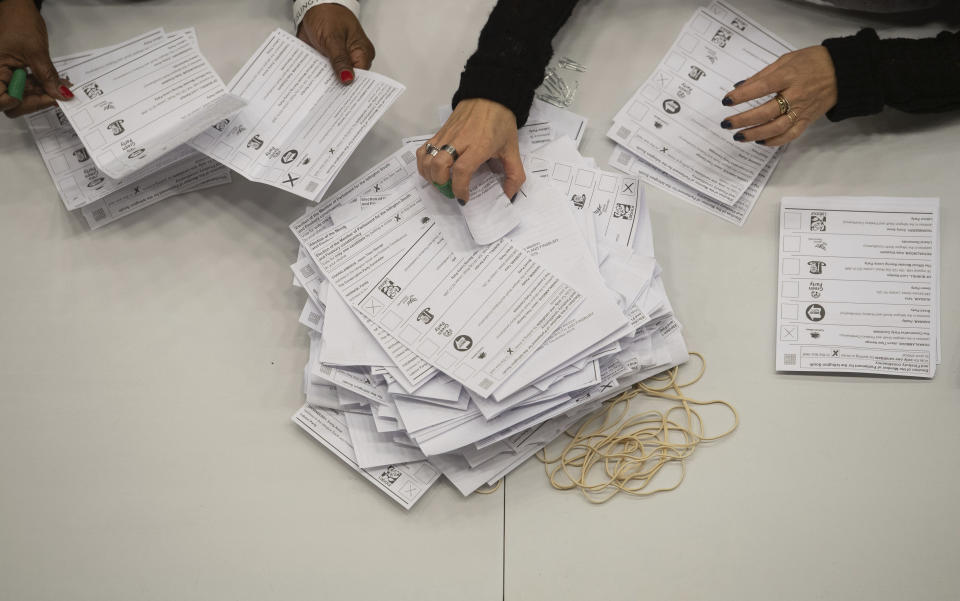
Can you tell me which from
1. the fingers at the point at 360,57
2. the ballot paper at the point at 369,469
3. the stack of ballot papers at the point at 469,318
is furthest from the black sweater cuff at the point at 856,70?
the ballot paper at the point at 369,469

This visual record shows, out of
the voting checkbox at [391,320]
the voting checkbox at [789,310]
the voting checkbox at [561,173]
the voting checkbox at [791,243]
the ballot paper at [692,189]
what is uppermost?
the voting checkbox at [561,173]

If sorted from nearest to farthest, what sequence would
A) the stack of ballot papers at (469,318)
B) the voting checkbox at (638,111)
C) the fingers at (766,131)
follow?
the stack of ballot papers at (469,318) → the fingers at (766,131) → the voting checkbox at (638,111)

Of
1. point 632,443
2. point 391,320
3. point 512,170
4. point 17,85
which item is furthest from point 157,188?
point 632,443

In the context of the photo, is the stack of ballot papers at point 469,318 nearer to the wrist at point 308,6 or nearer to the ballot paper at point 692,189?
the ballot paper at point 692,189

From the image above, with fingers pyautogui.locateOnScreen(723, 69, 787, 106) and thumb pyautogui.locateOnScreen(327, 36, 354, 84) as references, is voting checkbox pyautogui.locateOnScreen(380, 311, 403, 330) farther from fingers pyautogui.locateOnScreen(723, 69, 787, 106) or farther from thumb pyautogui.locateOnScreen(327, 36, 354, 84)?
fingers pyautogui.locateOnScreen(723, 69, 787, 106)

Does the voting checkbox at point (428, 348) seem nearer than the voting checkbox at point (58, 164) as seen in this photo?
Yes

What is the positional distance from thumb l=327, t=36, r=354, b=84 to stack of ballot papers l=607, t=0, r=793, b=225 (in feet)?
1.35

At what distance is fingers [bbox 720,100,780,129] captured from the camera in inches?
42.4

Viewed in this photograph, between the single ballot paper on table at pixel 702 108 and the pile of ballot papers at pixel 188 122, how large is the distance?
1.32 ft

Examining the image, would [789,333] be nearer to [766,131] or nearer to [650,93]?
[766,131]

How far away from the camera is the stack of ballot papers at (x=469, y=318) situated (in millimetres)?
983

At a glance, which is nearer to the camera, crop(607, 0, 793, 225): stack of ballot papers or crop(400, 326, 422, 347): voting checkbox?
crop(400, 326, 422, 347): voting checkbox

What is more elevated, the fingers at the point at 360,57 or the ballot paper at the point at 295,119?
the fingers at the point at 360,57

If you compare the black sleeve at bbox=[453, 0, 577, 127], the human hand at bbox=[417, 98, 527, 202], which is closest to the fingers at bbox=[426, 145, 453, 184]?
the human hand at bbox=[417, 98, 527, 202]
